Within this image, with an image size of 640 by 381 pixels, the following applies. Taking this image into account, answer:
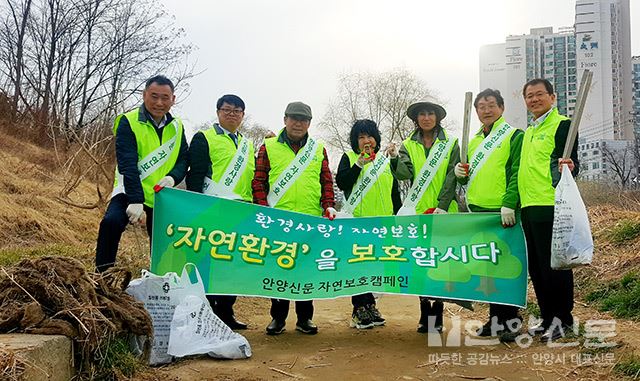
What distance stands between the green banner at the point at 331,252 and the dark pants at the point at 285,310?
0.50 m

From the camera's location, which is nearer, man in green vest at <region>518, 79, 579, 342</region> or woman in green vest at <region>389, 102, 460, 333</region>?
man in green vest at <region>518, 79, 579, 342</region>

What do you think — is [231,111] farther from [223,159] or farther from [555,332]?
[555,332]

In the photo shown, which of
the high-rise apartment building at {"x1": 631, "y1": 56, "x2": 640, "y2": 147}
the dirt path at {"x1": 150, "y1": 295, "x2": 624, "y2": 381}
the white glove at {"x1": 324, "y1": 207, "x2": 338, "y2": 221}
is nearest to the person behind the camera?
the dirt path at {"x1": 150, "y1": 295, "x2": 624, "y2": 381}

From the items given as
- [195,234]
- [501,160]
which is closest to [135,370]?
[195,234]

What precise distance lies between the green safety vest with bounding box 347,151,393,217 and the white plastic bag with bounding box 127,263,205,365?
1979 mm

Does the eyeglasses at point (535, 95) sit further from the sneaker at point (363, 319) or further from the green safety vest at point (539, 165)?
the sneaker at point (363, 319)

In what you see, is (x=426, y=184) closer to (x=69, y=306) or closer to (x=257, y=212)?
(x=257, y=212)

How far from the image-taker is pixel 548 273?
411 cm

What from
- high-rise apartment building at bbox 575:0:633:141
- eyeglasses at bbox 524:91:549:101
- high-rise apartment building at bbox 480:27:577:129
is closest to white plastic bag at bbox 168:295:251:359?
eyeglasses at bbox 524:91:549:101

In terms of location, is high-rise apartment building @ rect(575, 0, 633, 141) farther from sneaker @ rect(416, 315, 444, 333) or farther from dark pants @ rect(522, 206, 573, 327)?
dark pants @ rect(522, 206, 573, 327)

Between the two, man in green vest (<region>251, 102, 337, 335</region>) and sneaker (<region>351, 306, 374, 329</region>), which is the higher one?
man in green vest (<region>251, 102, 337, 335</region>)

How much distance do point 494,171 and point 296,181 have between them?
1720 millimetres

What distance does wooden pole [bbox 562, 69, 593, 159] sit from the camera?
3904 mm

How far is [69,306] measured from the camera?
9.61ft
